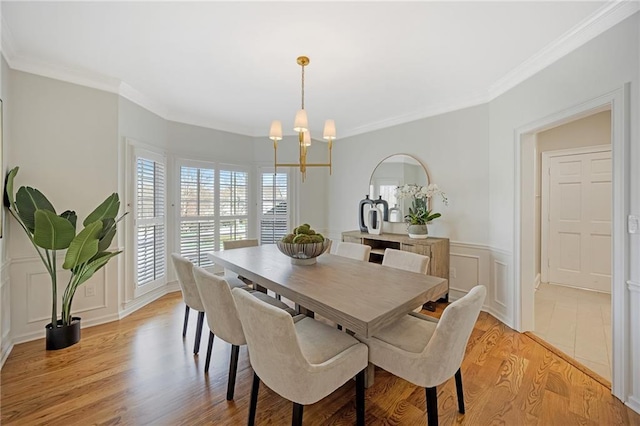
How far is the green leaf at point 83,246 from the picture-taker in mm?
2289

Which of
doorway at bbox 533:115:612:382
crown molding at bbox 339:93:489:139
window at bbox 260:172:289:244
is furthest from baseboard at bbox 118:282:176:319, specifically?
doorway at bbox 533:115:612:382

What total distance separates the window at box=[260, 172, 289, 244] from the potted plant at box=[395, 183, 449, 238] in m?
2.00

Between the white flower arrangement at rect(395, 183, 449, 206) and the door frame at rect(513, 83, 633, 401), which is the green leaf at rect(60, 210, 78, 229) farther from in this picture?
the door frame at rect(513, 83, 633, 401)

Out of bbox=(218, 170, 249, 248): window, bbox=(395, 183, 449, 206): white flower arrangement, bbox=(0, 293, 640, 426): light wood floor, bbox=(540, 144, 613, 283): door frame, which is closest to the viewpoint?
bbox=(0, 293, 640, 426): light wood floor

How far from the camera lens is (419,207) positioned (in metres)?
3.69

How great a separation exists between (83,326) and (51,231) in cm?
124

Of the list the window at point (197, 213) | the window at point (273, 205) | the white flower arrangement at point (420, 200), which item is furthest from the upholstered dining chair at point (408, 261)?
the window at point (197, 213)

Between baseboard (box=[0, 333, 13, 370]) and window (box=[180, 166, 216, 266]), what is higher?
window (box=[180, 166, 216, 266])

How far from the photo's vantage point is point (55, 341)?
96.6 inches

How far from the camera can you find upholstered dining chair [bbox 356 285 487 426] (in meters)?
1.37

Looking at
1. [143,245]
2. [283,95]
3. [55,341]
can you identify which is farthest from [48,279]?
[283,95]

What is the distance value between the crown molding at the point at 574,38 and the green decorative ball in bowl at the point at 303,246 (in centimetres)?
246

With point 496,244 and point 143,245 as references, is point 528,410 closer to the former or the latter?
point 496,244

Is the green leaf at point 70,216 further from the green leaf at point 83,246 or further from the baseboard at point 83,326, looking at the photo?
the baseboard at point 83,326
